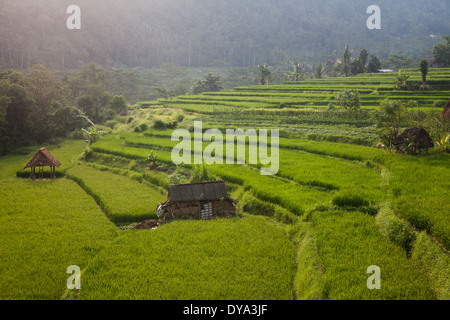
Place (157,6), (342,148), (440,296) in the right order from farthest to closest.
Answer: (157,6)
(342,148)
(440,296)

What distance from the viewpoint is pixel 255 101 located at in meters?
36.5

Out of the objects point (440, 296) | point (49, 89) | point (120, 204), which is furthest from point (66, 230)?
point (49, 89)

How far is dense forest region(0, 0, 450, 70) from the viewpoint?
A: 81188 mm

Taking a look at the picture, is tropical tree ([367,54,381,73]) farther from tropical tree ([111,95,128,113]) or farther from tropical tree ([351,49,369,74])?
tropical tree ([111,95,128,113])

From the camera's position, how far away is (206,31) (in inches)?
5482

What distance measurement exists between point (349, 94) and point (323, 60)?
3305 inches

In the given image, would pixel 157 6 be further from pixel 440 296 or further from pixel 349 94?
pixel 440 296

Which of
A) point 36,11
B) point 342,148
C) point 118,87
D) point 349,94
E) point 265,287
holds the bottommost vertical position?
point 265,287

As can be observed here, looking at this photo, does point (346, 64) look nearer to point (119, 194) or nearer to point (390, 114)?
point (390, 114)

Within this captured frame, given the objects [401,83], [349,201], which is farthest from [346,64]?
[349,201]

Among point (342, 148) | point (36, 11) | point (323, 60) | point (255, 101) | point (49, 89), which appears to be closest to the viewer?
point (342, 148)

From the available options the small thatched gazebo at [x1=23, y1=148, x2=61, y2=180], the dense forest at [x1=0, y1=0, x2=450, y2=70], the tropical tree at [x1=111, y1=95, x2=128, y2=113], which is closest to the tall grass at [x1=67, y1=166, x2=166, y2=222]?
the small thatched gazebo at [x1=23, y1=148, x2=61, y2=180]

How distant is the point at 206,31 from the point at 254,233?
14135cm

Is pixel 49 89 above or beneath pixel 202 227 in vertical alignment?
above
